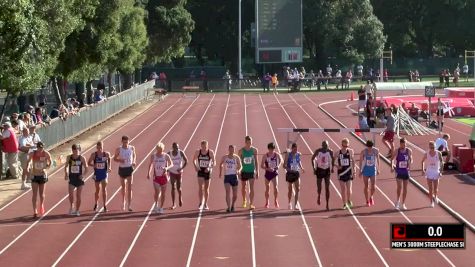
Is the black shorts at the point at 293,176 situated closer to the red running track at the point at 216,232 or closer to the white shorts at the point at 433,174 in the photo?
the red running track at the point at 216,232

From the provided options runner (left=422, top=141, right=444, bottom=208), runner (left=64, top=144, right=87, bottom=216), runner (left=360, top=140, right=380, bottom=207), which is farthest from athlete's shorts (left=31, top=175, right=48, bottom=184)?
runner (left=422, top=141, right=444, bottom=208)

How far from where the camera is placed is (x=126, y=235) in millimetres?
19406

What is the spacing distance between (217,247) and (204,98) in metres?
47.5

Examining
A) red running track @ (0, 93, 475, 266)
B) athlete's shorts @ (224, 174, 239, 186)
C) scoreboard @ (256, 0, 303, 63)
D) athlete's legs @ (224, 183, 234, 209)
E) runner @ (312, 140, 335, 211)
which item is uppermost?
scoreboard @ (256, 0, 303, 63)

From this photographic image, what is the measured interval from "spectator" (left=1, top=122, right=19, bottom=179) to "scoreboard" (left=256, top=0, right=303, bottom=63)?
152 feet

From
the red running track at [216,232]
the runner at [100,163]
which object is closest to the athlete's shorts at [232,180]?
the red running track at [216,232]

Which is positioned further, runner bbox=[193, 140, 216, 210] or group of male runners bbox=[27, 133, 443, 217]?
runner bbox=[193, 140, 216, 210]

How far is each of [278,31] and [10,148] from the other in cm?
4784

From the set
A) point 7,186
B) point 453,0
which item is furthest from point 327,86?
point 7,186

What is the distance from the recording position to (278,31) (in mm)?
73375

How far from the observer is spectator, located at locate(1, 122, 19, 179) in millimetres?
26812

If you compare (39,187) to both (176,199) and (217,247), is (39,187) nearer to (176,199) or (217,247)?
(176,199)

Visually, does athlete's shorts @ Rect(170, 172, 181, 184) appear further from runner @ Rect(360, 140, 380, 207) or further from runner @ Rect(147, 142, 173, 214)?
runner @ Rect(360, 140, 380, 207)

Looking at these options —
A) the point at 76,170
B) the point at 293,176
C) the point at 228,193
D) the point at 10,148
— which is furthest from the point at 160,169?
the point at 10,148
